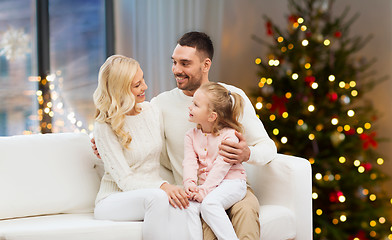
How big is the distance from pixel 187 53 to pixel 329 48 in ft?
3.87

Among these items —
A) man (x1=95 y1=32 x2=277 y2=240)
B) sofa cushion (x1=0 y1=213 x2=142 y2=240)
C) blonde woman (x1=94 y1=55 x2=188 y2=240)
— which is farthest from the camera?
man (x1=95 y1=32 x2=277 y2=240)

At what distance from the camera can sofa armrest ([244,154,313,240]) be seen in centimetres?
237

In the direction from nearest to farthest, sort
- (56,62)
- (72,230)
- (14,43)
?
1. (72,230)
2. (14,43)
3. (56,62)

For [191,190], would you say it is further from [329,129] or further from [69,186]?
[329,129]

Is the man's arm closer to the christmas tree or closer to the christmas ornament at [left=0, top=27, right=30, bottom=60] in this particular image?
the christmas tree

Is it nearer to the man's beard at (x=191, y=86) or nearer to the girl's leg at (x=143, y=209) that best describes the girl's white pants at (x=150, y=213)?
the girl's leg at (x=143, y=209)

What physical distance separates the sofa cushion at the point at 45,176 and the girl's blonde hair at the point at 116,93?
312mm

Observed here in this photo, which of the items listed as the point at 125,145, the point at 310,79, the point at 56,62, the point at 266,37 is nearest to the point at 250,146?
the point at 125,145

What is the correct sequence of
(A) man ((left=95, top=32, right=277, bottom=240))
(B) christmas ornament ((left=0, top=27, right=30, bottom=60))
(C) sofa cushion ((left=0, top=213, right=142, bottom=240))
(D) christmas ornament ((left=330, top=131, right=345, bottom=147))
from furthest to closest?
(B) christmas ornament ((left=0, top=27, right=30, bottom=60))
(D) christmas ornament ((left=330, top=131, right=345, bottom=147))
(A) man ((left=95, top=32, right=277, bottom=240))
(C) sofa cushion ((left=0, top=213, right=142, bottom=240))

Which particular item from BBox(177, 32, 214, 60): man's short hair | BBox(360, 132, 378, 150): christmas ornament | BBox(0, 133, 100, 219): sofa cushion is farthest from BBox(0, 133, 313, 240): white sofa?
BBox(360, 132, 378, 150): christmas ornament

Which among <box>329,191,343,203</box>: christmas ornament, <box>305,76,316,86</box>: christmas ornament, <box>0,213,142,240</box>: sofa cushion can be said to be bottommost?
<box>329,191,343,203</box>: christmas ornament

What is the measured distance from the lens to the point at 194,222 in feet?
6.93

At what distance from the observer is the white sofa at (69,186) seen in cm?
230

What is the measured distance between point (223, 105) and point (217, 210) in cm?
48
